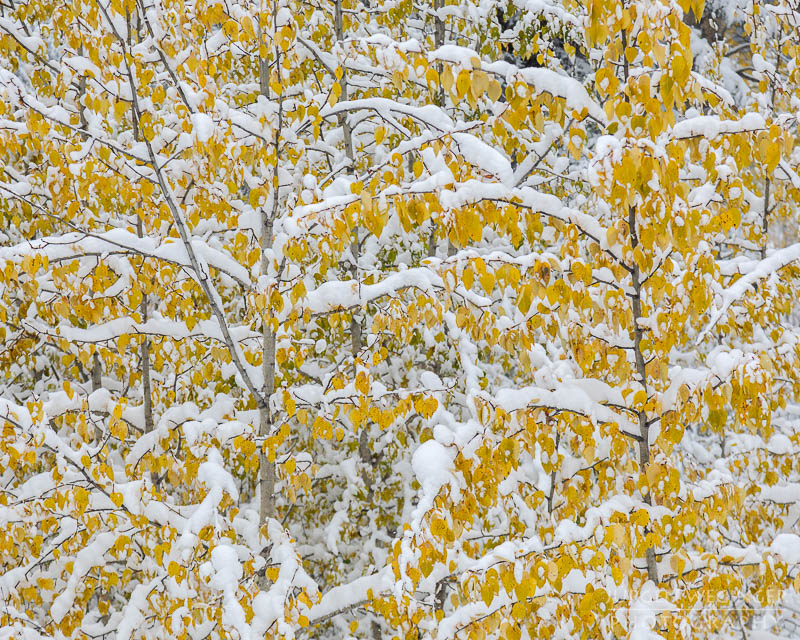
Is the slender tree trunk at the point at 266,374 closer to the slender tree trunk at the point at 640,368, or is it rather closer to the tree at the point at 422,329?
the tree at the point at 422,329

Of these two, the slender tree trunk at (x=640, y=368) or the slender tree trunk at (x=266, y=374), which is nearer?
the slender tree trunk at (x=640, y=368)

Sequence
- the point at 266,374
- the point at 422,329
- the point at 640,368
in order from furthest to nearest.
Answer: the point at 422,329 → the point at 266,374 → the point at 640,368

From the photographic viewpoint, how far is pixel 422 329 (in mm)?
5266

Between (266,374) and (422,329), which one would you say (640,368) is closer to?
(266,374)

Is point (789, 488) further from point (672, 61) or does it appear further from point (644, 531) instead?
point (672, 61)

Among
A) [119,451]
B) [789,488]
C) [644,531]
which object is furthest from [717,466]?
[119,451]

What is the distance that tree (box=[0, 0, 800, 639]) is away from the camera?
97.5 inches

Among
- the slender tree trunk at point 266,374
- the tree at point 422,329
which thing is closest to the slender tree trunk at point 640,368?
the tree at point 422,329

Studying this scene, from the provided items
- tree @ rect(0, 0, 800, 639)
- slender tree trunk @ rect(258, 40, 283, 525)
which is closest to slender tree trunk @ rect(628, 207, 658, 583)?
tree @ rect(0, 0, 800, 639)

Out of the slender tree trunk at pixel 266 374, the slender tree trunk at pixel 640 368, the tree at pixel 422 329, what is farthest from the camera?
the slender tree trunk at pixel 266 374

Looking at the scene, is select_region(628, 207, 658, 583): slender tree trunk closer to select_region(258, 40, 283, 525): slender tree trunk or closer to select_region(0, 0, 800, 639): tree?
select_region(0, 0, 800, 639): tree

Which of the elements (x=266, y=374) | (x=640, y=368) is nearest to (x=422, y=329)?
(x=266, y=374)

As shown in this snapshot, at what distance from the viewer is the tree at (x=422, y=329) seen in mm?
2477

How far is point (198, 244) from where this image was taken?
12.8 ft
